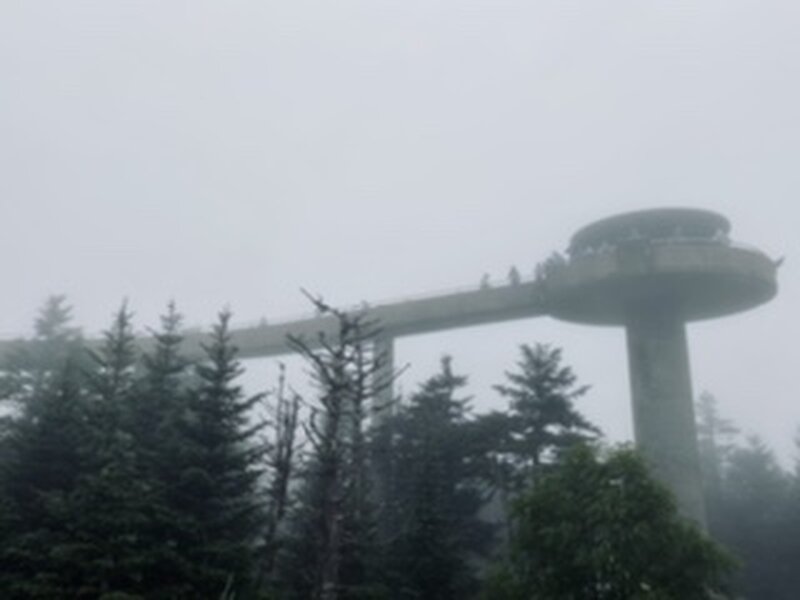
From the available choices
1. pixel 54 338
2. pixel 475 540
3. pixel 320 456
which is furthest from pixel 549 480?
pixel 54 338

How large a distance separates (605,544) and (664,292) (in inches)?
1382

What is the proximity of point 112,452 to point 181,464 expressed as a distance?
7.20 ft

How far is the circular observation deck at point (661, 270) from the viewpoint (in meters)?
52.1

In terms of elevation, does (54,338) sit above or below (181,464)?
above

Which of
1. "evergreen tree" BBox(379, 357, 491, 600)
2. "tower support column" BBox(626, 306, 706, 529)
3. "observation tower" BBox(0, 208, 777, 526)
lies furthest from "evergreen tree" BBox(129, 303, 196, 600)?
"tower support column" BBox(626, 306, 706, 529)

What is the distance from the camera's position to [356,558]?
2808 centimetres

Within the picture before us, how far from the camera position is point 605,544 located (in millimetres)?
21453

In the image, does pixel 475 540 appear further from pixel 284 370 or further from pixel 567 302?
pixel 567 302

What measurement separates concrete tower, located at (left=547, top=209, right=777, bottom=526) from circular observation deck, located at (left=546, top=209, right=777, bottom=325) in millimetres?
61

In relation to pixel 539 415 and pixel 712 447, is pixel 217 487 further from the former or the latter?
pixel 712 447

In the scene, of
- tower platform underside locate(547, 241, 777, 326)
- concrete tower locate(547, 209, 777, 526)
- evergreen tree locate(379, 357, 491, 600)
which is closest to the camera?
evergreen tree locate(379, 357, 491, 600)

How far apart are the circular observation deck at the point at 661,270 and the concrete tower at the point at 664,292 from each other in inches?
2.4

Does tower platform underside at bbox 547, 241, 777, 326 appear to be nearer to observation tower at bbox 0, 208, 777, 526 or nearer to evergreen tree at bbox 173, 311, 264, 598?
observation tower at bbox 0, 208, 777, 526

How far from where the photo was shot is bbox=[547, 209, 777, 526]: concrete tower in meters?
50.4
